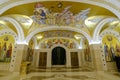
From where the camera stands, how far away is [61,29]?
9.49m

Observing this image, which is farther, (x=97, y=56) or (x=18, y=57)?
(x=97, y=56)

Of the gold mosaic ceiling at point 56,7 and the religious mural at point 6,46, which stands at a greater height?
the gold mosaic ceiling at point 56,7

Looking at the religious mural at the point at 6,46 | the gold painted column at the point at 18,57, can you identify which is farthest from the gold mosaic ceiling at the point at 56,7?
the religious mural at the point at 6,46

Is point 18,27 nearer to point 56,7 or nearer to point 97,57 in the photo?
point 56,7

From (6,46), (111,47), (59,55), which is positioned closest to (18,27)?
(6,46)

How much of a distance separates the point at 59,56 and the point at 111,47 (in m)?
8.13

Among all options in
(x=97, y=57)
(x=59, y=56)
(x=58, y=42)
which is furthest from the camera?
(x=59, y=56)

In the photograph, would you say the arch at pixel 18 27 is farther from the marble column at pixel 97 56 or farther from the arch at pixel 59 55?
the marble column at pixel 97 56

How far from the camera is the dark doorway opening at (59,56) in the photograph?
580 inches

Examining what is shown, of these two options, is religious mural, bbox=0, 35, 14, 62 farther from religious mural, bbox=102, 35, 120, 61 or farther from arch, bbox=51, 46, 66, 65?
religious mural, bbox=102, 35, 120, 61

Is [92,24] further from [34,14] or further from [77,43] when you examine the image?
[77,43]

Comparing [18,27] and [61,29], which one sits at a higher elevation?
[61,29]

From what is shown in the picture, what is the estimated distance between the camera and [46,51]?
14.3 metres

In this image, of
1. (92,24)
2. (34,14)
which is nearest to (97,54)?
(92,24)
